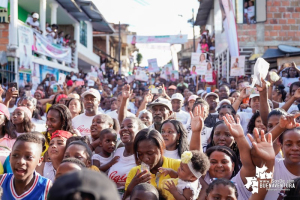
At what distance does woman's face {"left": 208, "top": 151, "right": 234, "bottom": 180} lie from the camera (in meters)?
3.68

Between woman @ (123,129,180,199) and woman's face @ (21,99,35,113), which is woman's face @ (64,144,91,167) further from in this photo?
woman's face @ (21,99,35,113)

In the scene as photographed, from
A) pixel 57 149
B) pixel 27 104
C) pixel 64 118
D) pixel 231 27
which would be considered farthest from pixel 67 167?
pixel 231 27

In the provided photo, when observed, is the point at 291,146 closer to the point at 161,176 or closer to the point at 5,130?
the point at 161,176

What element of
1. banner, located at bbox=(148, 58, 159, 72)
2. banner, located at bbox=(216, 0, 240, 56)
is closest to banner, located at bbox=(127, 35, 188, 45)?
banner, located at bbox=(148, 58, 159, 72)

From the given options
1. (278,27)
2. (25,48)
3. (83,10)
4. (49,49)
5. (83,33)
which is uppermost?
(83,10)

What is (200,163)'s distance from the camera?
343 centimetres

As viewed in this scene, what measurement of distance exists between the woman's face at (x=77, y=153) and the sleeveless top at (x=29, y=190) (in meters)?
0.77

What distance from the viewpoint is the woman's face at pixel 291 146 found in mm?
3361

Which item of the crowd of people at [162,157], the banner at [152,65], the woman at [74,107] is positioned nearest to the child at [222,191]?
the crowd of people at [162,157]

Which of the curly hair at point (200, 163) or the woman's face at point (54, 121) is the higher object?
the woman's face at point (54, 121)

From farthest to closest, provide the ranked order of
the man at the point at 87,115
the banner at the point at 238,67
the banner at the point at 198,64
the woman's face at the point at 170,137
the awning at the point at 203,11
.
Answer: the awning at the point at 203,11
the banner at the point at 198,64
the banner at the point at 238,67
the man at the point at 87,115
the woman's face at the point at 170,137

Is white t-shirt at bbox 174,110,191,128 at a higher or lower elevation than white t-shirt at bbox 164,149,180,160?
higher

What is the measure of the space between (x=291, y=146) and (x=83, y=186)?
2.65 metres

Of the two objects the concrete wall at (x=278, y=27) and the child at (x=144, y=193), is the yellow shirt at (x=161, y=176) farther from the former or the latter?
the concrete wall at (x=278, y=27)
